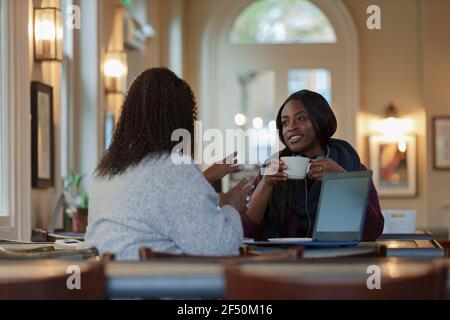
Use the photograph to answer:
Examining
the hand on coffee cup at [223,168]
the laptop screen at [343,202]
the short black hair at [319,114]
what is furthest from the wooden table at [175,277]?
the short black hair at [319,114]

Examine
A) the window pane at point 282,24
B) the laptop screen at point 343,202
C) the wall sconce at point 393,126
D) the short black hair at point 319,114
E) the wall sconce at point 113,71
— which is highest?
the window pane at point 282,24

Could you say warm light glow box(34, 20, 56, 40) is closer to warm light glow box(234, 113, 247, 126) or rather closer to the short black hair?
the short black hair

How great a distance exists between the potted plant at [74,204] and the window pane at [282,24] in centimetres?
437

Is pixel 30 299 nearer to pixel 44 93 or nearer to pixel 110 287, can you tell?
pixel 110 287

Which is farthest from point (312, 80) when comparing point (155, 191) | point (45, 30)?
point (155, 191)

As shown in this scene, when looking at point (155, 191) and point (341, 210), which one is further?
point (341, 210)

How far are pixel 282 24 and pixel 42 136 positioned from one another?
5.26 meters

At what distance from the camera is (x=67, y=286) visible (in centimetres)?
190

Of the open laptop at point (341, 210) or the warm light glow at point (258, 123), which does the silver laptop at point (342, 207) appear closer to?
the open laptop at point (341, 210)

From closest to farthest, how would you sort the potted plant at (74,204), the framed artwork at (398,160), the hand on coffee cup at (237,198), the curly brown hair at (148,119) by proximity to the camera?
the curly brown hair at (148,119) → the hand on coffee cup at (237,198) → the potted plant at (74,204) → the framed artwork at (398,160)

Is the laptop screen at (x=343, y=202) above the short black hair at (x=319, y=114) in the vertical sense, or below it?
below

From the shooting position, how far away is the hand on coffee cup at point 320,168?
3307 mm

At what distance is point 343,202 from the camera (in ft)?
10.1

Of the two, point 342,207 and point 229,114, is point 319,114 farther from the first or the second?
point 229,114
